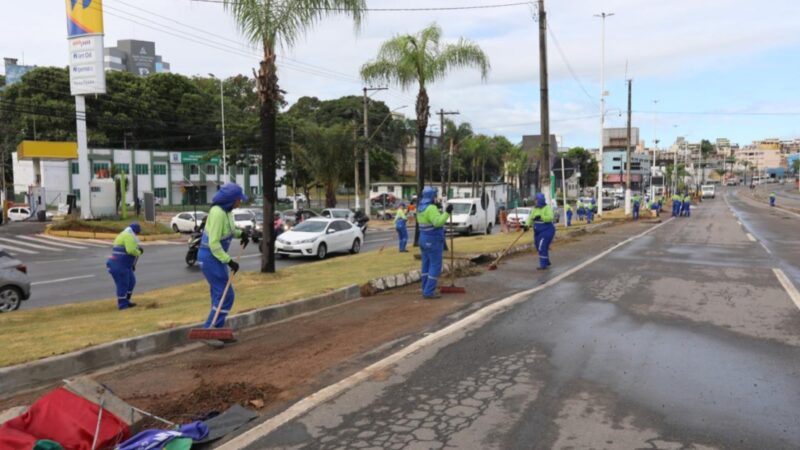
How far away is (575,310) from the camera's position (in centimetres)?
862

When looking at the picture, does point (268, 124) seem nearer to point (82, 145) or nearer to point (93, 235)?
point (93, 235)

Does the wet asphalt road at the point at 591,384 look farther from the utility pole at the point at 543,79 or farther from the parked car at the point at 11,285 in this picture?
the utility pole at the point at 543,79

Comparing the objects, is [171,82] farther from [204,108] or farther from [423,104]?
[423,104]

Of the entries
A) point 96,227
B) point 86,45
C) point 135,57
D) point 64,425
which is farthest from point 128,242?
point 135,57

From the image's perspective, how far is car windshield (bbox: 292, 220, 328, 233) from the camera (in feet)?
66.7

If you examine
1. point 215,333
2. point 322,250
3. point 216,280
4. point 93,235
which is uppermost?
point 216,280

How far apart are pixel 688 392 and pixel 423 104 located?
48.6 feet

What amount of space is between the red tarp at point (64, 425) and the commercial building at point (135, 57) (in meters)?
132

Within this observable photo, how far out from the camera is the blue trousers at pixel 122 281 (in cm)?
1008

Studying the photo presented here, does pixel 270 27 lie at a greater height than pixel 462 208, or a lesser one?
greater

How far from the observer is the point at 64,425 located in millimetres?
4176

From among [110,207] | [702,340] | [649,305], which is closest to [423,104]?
[649,305]

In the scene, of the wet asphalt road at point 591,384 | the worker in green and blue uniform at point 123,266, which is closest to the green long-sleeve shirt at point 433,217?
the wet asphalt road at point 591,384

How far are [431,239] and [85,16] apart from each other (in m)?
31.2
